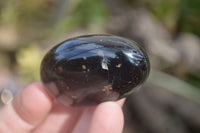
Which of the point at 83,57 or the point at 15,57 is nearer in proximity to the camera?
the point at 83,57

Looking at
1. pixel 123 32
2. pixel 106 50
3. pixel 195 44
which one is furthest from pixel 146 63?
pixel 195 44

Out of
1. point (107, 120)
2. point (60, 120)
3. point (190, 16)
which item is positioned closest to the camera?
point (107, 120)

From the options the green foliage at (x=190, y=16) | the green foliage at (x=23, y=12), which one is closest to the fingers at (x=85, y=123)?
the green foliage at (x=23, y=12)

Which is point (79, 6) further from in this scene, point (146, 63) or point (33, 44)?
point (146, 63)

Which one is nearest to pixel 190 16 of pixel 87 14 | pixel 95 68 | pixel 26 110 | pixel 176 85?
pixel 176 85

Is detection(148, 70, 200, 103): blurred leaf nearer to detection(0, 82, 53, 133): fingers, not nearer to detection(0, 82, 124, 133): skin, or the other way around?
detection(0, 82, 124, 133): skin

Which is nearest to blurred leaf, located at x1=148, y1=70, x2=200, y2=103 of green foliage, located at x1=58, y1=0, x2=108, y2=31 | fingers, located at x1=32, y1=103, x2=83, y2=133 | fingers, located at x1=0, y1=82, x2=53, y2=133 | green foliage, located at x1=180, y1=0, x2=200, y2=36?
green foliage, located at x1=180, y1=0, x2=200, y2=36

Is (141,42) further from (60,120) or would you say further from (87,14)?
(60,120)
